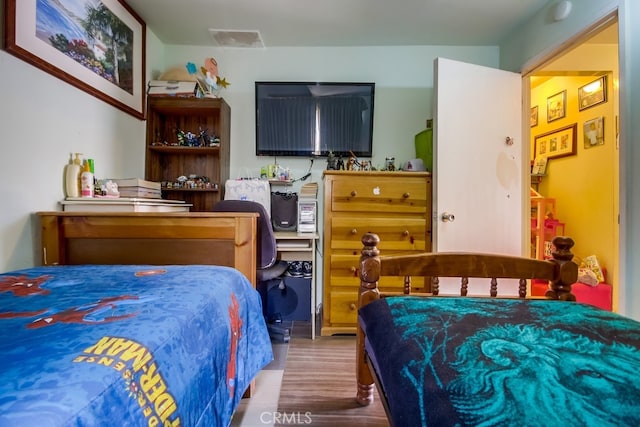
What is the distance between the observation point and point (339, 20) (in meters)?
2.34

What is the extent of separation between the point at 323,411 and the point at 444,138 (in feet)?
6.17

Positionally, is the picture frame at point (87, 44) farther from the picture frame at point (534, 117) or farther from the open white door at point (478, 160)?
the picture frame at point (534, 117)

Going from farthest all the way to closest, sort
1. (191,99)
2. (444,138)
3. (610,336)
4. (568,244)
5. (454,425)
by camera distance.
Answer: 1. (191,99)
2. (444,138)
3. (568,244)
4. (610,336)
5. (454,425)

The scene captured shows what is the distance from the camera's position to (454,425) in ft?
1.58

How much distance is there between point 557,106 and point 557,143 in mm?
419

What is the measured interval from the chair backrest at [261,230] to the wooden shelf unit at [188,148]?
632 millimetres

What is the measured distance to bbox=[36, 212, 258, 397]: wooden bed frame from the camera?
1.41m

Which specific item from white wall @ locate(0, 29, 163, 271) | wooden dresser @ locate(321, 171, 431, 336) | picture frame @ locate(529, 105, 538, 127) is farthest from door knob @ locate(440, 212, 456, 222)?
picture frame @ locate(529, 105, 538, 127)

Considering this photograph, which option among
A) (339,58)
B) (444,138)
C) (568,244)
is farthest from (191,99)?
(568,244)

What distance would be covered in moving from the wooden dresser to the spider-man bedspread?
107 centimetres

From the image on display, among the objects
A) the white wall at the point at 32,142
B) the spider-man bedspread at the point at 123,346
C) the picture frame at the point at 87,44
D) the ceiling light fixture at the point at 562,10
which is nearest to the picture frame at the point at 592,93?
the ceiling light fixture at the point at 562,10

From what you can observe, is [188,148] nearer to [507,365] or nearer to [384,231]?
[384,231]

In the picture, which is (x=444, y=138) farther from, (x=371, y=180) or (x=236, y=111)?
(x=236, y=111)

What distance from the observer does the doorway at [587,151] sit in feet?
8.13
